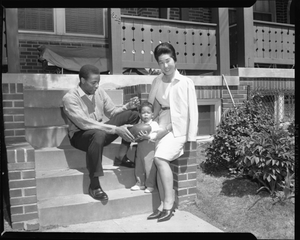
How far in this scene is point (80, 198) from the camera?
151 inches

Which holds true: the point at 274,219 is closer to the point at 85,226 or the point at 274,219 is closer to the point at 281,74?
the point at 85,226

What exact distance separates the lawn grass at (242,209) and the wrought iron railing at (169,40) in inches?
117

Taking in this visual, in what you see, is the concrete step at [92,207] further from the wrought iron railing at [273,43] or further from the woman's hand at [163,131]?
the wrought iron railing at [273,43]

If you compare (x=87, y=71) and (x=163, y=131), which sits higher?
(x=87, y=71)

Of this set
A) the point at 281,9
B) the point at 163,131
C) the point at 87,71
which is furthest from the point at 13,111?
the point at 281,9

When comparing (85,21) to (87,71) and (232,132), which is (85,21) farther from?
(232,132)

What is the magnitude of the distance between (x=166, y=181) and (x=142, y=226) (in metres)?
0.57

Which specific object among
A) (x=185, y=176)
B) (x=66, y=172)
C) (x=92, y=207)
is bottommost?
(x=92, y=207)

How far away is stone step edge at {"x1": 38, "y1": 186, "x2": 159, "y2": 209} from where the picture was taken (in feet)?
12.0

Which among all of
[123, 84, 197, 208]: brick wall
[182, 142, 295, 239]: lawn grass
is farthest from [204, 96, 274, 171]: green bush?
[123, 84, 197, 208]: brick wall

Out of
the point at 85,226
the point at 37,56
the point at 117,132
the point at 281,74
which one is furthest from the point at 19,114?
the point at 281,74

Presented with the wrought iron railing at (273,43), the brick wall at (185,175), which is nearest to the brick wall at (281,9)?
the wrought iron railing at (273,43)

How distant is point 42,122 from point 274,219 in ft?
11.6

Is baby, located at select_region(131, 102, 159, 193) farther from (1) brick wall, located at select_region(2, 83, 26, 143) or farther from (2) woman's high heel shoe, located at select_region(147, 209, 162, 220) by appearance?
(1) brick wall, located at select_region(2, 83, 26, 143)
